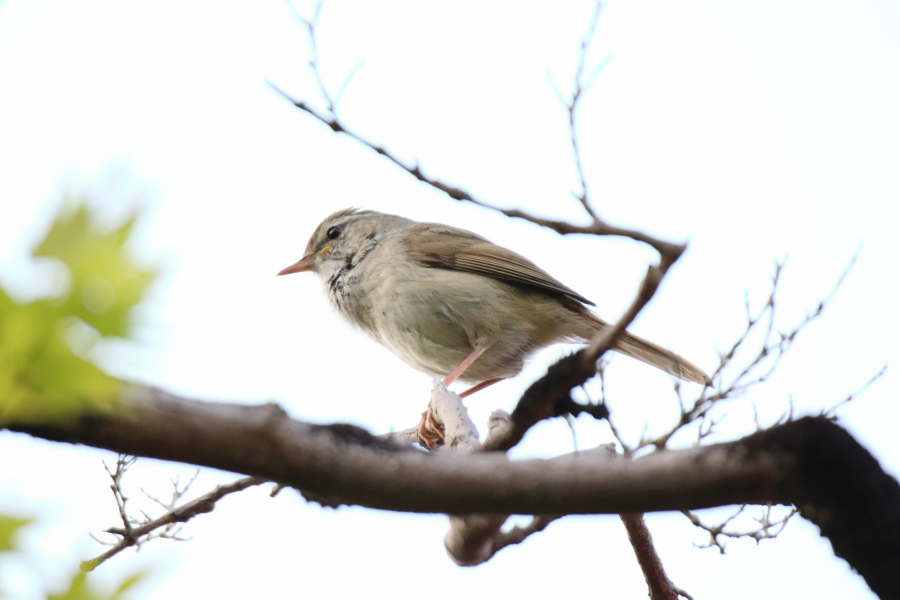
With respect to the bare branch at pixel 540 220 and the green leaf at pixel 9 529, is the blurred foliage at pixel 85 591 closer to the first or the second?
the green leaf at pixel 9 529

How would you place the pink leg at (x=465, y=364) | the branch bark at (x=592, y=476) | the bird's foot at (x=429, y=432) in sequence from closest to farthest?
the branch bark at (x=592, y=476) < the bird's foot at (x=429, y=432) < the pink leg at (x=465, y=364)

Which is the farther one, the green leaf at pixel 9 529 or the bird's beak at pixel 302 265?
the bird's beak at pixel 302 265

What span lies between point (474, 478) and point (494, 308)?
4.84 m

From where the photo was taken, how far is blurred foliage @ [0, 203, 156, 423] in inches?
26.9

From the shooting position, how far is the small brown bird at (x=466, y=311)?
622 cm

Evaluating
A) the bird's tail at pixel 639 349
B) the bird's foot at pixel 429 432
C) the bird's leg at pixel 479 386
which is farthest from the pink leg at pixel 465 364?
the bird's foot at pixel 429 432

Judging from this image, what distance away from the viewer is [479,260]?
6668mm

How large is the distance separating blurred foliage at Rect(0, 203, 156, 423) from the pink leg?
5.34m

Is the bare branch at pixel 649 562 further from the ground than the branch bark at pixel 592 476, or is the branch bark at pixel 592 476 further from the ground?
the bare branch at pixel 649 562

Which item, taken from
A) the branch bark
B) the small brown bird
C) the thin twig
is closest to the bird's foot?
the thin twig

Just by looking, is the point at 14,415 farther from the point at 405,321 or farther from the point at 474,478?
the point at 405,321

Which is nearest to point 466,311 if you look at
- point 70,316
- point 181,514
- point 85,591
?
point 181,514

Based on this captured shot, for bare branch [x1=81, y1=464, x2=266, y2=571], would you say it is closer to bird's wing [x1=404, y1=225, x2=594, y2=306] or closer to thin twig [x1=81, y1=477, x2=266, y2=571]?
thin twig [x1=81, y1=477, x2=266, y2=571]

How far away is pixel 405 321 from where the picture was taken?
6258 mm
